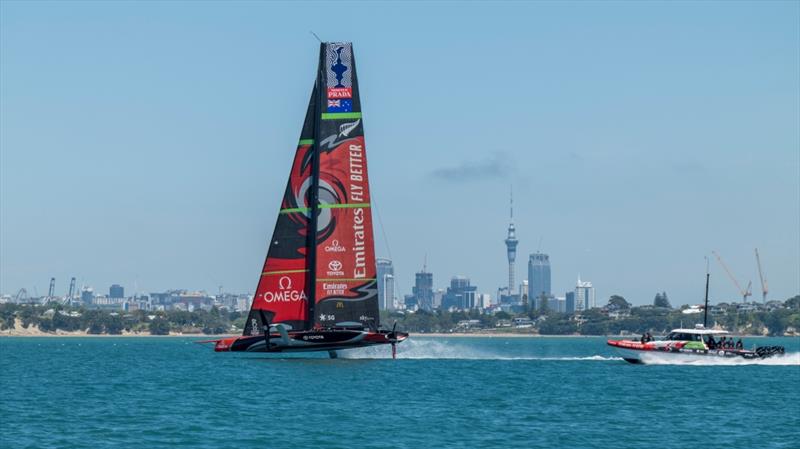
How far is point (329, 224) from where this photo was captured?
88125mm

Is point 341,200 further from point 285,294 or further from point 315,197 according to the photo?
point 285,294

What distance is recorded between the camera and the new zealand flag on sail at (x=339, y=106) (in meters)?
87.7

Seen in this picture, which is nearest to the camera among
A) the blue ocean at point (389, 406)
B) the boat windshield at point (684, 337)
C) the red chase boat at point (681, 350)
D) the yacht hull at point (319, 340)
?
the blue ocean at point (389, 406)

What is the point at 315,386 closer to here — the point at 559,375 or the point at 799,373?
the point at 559,375

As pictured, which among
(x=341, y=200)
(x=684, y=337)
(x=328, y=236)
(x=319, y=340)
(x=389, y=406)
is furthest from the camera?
(x=684, y=337)

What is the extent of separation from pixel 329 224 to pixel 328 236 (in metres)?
0.75

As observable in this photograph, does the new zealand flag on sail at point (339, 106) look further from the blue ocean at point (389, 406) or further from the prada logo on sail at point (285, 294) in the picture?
the blue ocean at point (389, 406)

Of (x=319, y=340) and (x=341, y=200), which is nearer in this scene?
(x=319, y=340)

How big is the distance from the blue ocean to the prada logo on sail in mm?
4001

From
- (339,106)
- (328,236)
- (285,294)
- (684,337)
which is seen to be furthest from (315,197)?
(684,337)

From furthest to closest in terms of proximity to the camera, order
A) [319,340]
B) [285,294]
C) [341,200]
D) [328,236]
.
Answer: [285,294], [328,236], [341,200], [319,340]

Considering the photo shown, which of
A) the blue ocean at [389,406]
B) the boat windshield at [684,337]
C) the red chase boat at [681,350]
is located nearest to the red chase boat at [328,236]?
the blue ocean at [389,406]

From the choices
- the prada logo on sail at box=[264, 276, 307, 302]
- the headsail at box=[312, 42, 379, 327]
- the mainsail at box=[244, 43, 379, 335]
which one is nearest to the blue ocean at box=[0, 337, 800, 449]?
the mainsail at box=[244, 43, 379, 335]

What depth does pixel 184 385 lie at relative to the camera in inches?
3046
